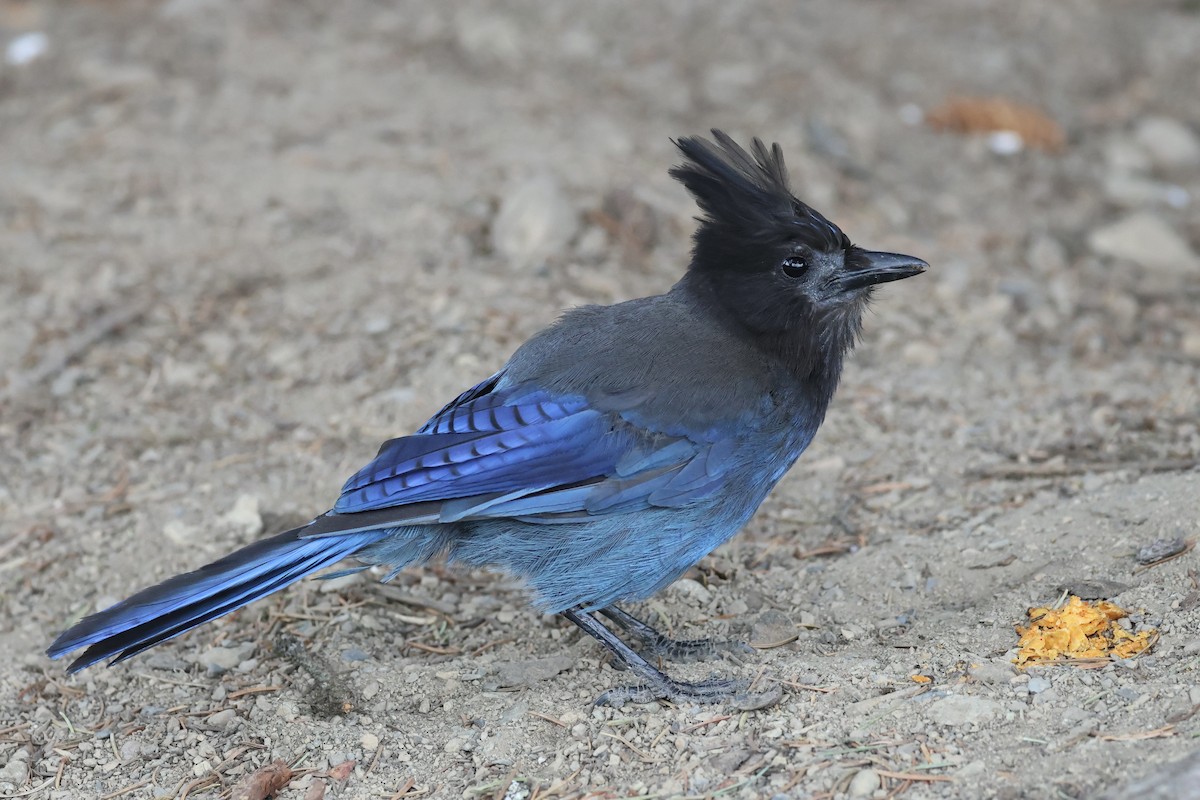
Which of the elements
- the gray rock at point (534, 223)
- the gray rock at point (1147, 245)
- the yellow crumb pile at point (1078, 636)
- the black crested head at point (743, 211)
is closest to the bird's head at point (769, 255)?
the black crested head at point (743, 211)

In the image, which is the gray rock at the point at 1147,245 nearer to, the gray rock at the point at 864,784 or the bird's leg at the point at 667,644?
the bird's leg at the point at 667,644

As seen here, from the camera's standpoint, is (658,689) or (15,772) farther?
(658,689)

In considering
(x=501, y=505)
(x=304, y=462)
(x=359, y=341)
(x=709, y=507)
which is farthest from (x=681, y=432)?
(x=359, y=341)

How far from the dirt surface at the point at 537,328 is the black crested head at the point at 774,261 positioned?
67 centimetres

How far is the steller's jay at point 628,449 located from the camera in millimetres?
3148

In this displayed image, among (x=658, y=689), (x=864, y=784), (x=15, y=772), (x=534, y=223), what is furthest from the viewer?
(x=534, y=223)

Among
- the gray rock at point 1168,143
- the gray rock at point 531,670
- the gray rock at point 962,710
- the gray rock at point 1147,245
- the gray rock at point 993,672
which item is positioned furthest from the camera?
the gray rock at point 1168,143

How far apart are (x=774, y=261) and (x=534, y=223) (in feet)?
6.18

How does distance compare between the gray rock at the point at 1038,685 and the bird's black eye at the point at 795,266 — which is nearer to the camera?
the gray rock at the point at 1038,685

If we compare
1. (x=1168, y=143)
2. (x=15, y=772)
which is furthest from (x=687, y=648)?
(x=1168, y=143)

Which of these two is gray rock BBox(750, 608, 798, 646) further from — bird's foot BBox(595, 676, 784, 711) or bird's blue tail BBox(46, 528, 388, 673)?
bird's blue tail BBox(46, 528, 388, 673)

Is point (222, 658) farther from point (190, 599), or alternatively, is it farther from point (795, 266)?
point (795, 266)

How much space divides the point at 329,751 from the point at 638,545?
0.85m

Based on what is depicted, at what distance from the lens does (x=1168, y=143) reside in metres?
6.43
